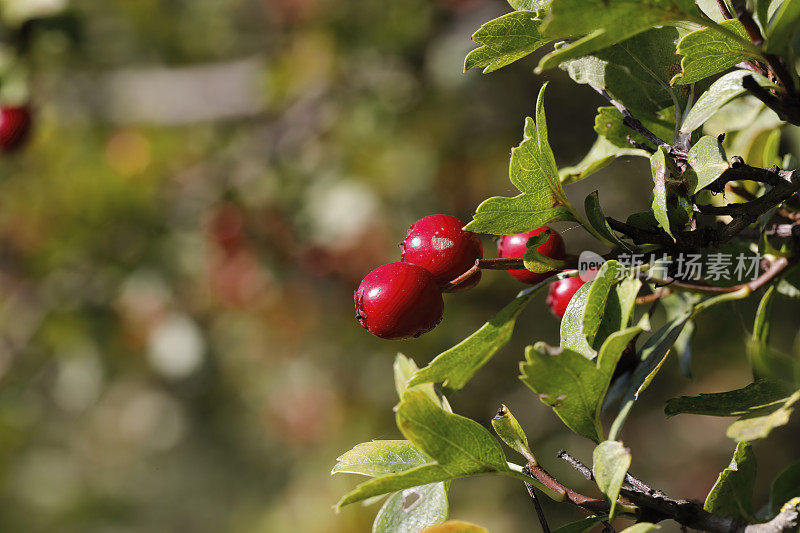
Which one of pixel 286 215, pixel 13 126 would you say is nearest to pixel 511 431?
pixel 13 126

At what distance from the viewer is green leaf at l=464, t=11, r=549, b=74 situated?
75 cm

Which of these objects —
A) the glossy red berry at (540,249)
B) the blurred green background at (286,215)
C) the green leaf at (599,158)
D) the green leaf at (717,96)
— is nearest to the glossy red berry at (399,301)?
the glossy red berry at (540,249)

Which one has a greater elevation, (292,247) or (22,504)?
(292,247)

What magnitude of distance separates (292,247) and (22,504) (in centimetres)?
303

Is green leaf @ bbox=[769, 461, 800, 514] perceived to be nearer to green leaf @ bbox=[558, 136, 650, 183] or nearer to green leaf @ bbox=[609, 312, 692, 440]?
green leaf @ bbox=[609, 312, 692, 440]

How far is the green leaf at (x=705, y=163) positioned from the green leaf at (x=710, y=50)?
7 centimetres

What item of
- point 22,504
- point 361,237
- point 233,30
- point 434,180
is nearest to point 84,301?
point 361,237

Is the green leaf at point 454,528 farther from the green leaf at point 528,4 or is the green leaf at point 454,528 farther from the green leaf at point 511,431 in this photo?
the green leaf at point 528,4

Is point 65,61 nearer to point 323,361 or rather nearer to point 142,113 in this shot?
point 142,113

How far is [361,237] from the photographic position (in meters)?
3.04

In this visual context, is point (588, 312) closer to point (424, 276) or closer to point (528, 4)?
point (424, 276)

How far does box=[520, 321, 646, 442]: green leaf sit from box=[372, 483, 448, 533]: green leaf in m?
0.16

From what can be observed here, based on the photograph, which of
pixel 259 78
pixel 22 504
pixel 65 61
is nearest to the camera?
pixel 65 61

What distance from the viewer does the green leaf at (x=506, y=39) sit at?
2.47 feet
